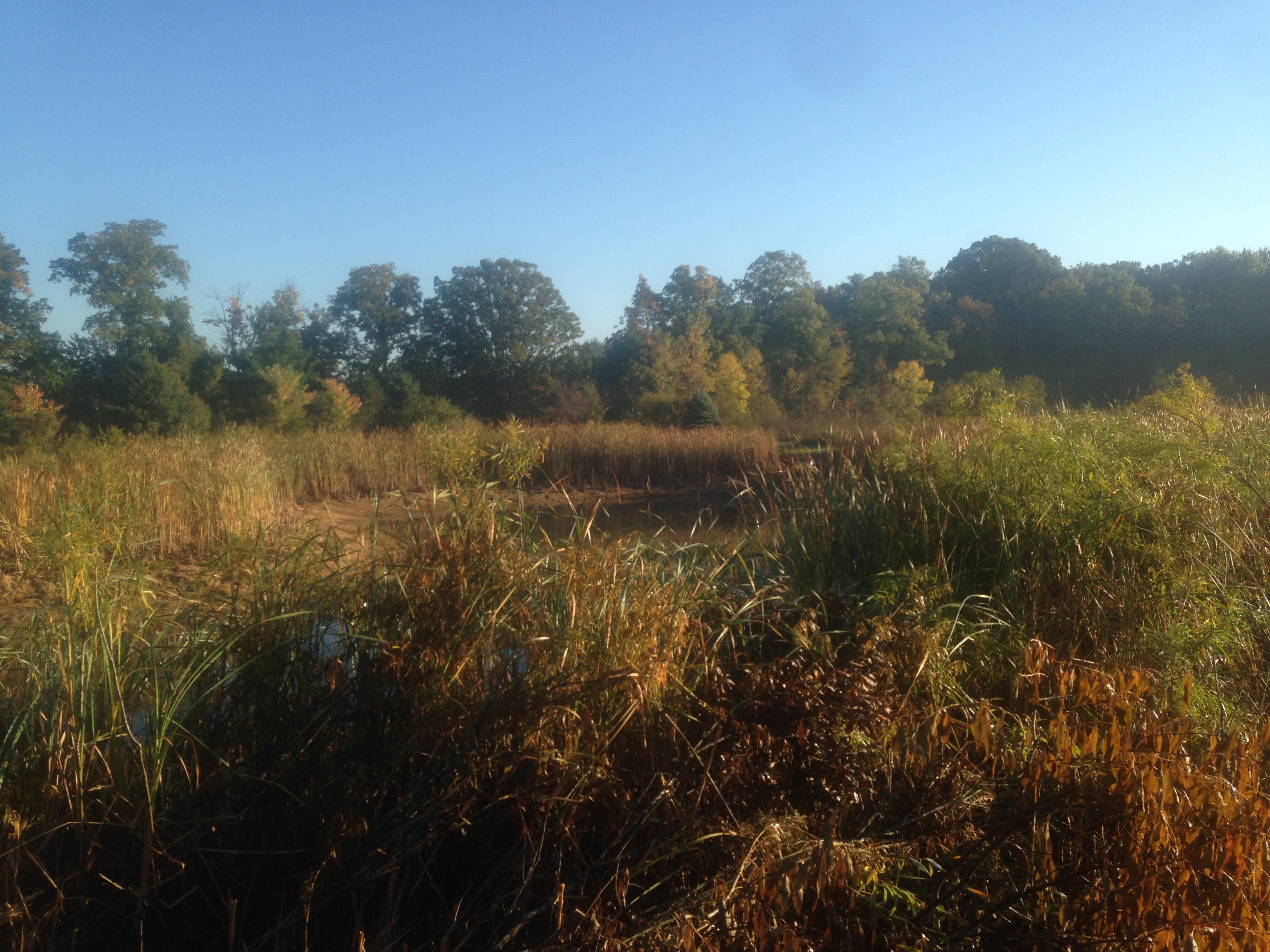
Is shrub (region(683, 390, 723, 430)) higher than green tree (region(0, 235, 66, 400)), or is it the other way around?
green tree (region(0, 235, 66, 400))

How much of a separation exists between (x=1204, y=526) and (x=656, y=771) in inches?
141

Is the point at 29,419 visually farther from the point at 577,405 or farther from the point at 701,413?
the point at 701,413

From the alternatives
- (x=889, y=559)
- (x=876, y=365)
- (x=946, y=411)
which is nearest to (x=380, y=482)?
(x=946, y=411)

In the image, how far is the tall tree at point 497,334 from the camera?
35.7 m

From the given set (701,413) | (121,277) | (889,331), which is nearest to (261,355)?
(121,277)

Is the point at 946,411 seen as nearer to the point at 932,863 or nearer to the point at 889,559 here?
the point at 889,559

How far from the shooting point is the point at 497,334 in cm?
3731

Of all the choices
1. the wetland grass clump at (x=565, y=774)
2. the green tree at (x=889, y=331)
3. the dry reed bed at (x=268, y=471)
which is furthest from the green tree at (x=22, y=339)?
the green tree at (x=889, y=331)

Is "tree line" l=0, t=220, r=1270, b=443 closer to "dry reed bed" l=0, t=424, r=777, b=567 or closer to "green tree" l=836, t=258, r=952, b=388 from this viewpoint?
"green tree" l=836, t=258, r=952, b=388

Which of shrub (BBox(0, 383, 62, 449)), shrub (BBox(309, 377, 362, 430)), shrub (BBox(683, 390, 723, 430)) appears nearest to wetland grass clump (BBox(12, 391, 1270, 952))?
shrub (BBox(0, 383, 62, 449))

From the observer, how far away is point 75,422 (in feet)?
69.2

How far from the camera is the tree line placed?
23453 mm

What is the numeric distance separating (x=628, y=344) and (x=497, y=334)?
6138 mm

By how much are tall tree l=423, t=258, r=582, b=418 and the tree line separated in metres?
0.10
